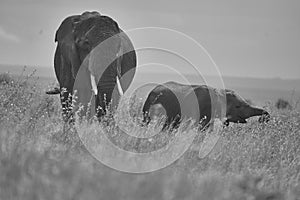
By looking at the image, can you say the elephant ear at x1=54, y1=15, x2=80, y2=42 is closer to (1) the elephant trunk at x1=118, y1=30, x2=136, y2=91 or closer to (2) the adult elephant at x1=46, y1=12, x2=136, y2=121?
(2) the adult elephant at x1=46, y1=12, x2=136, y2=121

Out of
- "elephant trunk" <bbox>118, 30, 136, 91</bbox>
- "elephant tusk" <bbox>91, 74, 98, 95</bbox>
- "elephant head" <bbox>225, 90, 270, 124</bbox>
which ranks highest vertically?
"elephant trunk" <bbox>118, 30, 136, 91</bbox>

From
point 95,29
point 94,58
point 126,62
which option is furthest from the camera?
point 126,62

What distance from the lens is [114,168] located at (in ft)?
18.1

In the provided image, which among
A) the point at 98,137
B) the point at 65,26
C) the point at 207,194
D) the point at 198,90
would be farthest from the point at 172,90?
the point at 207,194

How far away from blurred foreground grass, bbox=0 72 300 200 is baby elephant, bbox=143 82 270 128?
2705 mm

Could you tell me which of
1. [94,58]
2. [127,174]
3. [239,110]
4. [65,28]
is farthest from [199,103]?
[127,174]

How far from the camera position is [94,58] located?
9.66 m

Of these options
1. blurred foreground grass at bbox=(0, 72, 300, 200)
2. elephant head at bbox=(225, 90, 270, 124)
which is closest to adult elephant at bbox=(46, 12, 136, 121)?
blurred foreground grass at bbox=(0, 72, 300, 200)

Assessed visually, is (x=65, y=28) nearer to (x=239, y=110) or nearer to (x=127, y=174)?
(x=239, y=110)

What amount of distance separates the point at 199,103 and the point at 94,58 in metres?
4.14

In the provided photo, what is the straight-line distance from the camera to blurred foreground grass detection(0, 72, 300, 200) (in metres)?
3.81

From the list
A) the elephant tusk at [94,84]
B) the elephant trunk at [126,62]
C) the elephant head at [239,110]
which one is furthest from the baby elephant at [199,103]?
the elephant tusk at [94,84]

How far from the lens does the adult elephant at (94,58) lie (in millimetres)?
9609

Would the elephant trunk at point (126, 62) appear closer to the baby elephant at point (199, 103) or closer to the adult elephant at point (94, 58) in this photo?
the adult elephant at point (94, 58)
